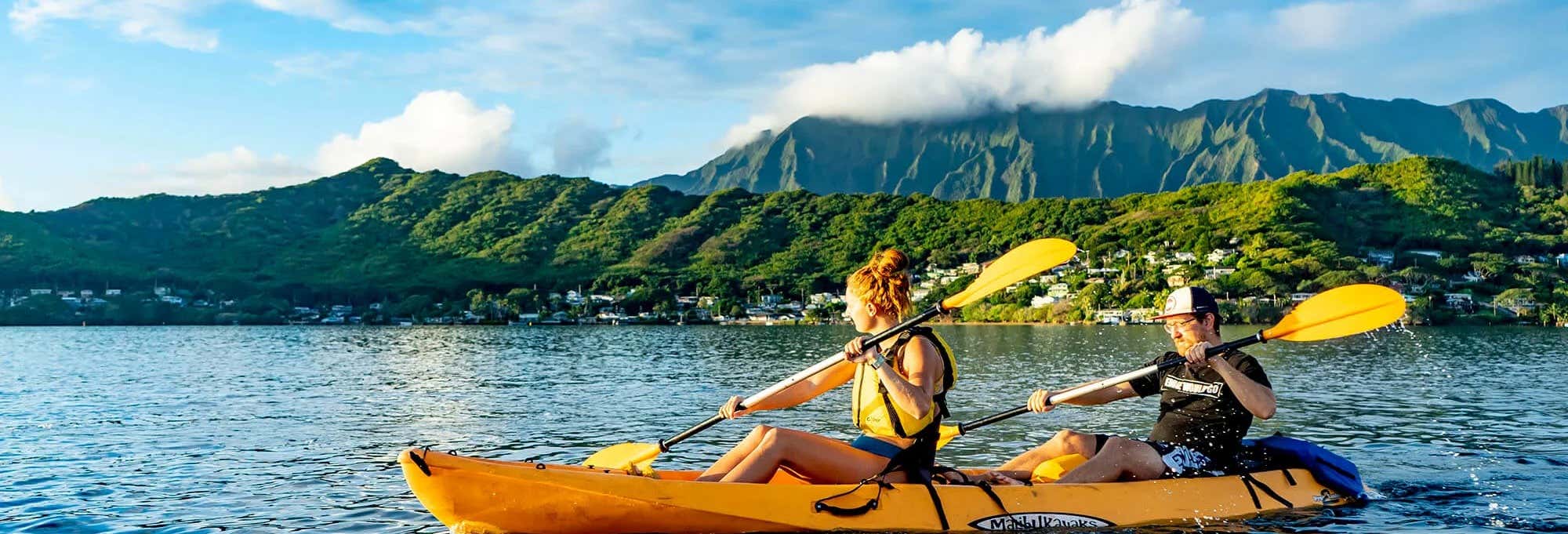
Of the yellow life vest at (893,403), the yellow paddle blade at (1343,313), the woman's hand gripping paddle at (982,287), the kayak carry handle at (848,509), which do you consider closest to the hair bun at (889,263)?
the yellow life vest at (893,403)

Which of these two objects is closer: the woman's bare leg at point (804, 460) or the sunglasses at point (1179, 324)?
the woman's bare leg at point (804, 460)

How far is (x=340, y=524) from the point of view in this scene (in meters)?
10.4

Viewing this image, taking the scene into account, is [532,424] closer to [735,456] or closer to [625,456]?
[625,456]

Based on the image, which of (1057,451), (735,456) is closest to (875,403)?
(735,456)

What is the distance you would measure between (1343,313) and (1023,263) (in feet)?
9.75

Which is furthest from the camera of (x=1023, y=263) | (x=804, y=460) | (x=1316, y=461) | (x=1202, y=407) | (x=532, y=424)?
(x=532, y=424)

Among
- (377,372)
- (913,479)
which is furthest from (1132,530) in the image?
(377,372)

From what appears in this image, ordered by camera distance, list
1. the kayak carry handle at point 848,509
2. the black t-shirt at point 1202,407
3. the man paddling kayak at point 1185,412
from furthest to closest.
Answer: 1. the black t-shirt at point 1202,407
2. the man paddling kayak at point 1185,412
3. the kayak carry handle at point 848,509

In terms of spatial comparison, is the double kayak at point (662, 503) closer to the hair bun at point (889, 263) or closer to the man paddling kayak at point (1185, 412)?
the man paddling kayak at point (1185, 412)

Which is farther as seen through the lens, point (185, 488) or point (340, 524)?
point (185, 488)

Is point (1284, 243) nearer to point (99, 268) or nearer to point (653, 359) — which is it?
point (653, 359)

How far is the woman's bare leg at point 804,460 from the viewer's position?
8414mm

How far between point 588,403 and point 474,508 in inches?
627

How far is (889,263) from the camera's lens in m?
7.86
